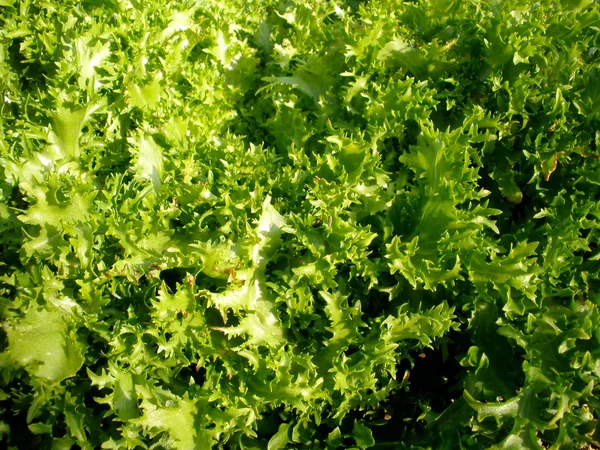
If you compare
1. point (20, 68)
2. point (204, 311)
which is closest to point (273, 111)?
point (204, 311)

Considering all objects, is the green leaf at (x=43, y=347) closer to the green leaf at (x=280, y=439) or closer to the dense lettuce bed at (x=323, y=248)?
the dense lettuce bed at (x=323, y=248)

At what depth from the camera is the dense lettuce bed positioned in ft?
8.34

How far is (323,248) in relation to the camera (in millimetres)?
2680

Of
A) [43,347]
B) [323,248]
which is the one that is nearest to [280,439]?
[323,248]

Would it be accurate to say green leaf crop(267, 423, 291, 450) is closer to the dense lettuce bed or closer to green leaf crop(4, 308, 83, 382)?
the dense lettuce bed

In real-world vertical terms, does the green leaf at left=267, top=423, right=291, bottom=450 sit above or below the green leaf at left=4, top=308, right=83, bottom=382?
below

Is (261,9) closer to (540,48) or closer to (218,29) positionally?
(218,29)

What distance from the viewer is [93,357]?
266 centimetres

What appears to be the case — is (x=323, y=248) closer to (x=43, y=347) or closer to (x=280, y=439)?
(x=280, y=439)

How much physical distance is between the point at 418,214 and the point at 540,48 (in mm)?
1267

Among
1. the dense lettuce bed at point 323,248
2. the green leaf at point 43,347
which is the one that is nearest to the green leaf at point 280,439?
the dense lettuce bed at point 323,248

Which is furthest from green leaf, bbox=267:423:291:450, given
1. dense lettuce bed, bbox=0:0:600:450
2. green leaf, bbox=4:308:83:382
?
green leaf, bbox=4:308:83:382

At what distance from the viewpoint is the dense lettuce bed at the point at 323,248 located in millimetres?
2541

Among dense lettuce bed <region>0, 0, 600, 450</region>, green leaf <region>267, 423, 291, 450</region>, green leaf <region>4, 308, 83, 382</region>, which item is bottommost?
green leaf <region>267, 423, 291, 450</region>
